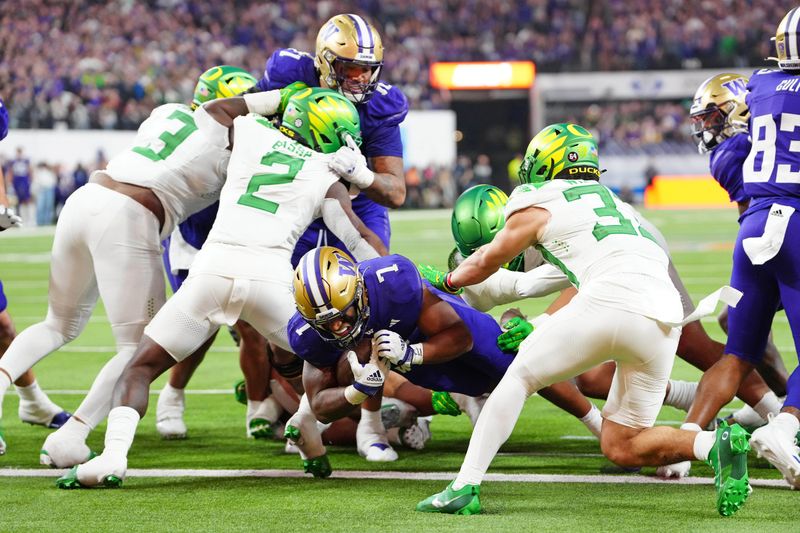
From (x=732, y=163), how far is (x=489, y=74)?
28.9m

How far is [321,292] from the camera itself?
4.21 meters

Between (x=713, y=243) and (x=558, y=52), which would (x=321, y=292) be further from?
(x=558, y=52)

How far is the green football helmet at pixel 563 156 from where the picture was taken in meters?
4.52

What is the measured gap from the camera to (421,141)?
102ft

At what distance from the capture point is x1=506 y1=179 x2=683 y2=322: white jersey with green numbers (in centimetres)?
412

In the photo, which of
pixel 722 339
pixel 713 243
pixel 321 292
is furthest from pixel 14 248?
pixel 321 292

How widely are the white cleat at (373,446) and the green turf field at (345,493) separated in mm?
52

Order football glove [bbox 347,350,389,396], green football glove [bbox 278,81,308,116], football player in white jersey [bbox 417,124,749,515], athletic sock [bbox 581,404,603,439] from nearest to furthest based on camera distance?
football player in white jersey [bbox 417,124,749,515] < football glove [bbox 347,350,389,396] < athletic sock [bbox 581,404,603,439] < green football glove [bbox 278,81,308,116]

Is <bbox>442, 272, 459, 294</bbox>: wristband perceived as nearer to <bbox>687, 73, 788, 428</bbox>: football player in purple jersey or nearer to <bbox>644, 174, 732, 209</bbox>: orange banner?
<bbox>687, 73, 788, 428</bbox>: football player in purple jersey

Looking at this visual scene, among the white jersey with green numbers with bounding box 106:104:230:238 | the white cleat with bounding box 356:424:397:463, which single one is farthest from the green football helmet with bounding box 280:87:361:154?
the white cleat with bounding box 356:424:397:463

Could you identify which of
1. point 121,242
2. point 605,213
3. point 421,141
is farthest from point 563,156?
point 421,141

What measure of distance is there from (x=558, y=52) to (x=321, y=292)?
3079cm

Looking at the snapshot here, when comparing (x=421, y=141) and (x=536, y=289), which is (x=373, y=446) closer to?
(x=536, y=289)

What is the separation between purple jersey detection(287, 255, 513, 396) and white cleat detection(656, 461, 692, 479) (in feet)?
2.49
